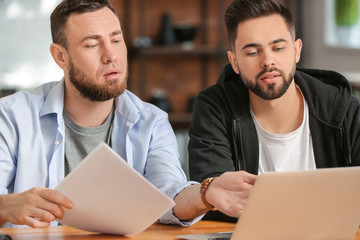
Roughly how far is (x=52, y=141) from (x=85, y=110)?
0.51 feet

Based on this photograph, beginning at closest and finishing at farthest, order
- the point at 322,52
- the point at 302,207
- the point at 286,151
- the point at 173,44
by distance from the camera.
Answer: the point at 302,207
the point at 286,151
the point at 322,52
the point at 173,44

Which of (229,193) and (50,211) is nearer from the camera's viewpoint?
(50,211)

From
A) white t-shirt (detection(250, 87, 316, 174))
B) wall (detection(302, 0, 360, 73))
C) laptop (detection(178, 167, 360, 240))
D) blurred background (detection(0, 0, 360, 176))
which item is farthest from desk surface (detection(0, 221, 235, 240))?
wall (detection(302, 0, 360, 73))

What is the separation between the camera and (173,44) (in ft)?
16.9

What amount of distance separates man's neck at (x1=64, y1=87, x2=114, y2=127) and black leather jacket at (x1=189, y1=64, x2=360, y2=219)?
11.9 inches

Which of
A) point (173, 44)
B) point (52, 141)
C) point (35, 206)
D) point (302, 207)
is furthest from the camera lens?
point (173, 44)

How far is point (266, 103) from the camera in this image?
1.98 metres

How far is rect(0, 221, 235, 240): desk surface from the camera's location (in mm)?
1389

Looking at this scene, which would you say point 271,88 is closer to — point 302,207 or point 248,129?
point 248,129

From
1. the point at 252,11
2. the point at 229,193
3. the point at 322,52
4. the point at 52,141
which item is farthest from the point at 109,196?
the point at 322,52

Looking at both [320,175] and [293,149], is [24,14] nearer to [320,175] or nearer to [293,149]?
[293,149]

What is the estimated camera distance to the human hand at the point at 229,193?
1.37 meters

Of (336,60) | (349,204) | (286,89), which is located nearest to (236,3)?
(286,89)

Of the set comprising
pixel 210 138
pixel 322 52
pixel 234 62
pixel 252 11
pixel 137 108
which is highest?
pixel 252 11
